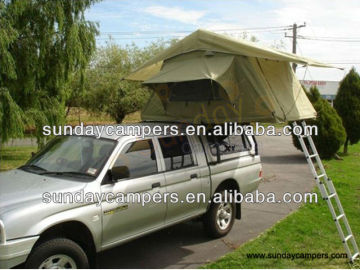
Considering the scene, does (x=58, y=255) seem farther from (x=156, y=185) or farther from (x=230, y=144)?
(x=230, y=144)

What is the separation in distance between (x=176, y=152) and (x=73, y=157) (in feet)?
4.95

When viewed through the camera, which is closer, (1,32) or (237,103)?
(237,103)

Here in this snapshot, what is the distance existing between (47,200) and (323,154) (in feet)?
43.3

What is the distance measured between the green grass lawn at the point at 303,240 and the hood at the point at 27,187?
226 centimetres

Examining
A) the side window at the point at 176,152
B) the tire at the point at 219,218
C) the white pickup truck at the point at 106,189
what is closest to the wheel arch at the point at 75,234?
the white pickup truck at the point at 106,189

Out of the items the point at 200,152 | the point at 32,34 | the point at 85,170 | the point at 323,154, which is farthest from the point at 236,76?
the point at 323,154

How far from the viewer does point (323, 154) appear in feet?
48.8

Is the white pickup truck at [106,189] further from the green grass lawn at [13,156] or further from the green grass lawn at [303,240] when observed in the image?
the green grass lawn at [13,156]

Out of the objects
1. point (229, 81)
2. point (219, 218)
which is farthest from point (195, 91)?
point (219, 218)

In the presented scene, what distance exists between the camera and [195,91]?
619cm

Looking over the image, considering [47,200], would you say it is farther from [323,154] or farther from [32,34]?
[323,154]

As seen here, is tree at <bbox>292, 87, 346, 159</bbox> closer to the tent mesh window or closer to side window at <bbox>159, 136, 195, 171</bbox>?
the tent mesh window

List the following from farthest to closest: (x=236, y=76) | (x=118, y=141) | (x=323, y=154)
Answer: (x=323, y=154) → (x=236, y=76) → (x=118, y=141)

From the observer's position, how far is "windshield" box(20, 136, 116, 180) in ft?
14.9
